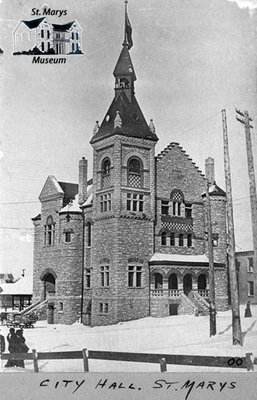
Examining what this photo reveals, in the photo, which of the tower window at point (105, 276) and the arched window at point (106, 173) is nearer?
the arched window at point (106, 173)

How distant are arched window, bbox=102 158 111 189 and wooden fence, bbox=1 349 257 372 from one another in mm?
12929

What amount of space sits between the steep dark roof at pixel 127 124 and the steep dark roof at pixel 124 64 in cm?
243

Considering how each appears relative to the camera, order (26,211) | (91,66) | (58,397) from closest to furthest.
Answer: (58,397) → (91,66) → (26,211)

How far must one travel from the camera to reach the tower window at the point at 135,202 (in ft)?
84.5

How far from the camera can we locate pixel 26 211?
604 inches

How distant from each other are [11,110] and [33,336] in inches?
253

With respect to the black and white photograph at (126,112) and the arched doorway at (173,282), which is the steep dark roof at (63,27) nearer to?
the black and white photograph at (126,112)

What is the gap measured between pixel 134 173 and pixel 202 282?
767 centimetres

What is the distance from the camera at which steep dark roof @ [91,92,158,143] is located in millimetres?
18484

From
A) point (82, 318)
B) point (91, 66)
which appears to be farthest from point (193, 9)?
point (82, 318)

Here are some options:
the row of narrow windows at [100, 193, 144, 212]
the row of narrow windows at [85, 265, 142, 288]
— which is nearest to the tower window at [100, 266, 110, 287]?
the row of narrow windows at [85, 265, 142, 288]

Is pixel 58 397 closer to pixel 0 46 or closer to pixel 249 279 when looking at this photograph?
pixel 0 46

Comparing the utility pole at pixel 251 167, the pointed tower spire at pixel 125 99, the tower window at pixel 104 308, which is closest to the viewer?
the pointed tower spire at pixel 125 99

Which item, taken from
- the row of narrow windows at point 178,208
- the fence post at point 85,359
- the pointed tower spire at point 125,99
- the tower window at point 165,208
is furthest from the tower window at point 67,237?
the fence post at point 85,359
